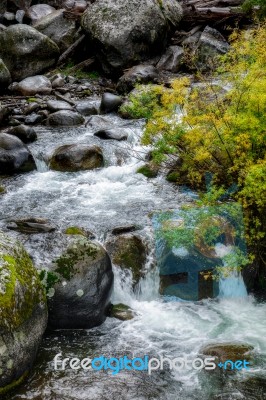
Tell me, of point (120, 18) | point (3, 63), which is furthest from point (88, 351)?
point (120, 18)

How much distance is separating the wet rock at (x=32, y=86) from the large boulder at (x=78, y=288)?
11.0 m

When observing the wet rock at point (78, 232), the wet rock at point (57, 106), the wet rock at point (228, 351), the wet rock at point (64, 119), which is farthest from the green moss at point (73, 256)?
the wet rock at point (57, 106)

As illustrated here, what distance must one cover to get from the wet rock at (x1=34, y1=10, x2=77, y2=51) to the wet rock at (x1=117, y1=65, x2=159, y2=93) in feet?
14.9

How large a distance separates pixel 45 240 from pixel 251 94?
4.28 meters

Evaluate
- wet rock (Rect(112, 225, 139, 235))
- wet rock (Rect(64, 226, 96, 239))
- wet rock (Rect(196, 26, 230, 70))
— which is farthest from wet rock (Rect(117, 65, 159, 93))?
wet rock (Rect(64, 226, 96, 239))

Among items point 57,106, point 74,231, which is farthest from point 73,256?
point 57,106

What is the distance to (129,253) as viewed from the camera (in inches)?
322

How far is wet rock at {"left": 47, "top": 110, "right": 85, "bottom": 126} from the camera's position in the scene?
14.6m

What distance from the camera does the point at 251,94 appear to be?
7.63 m

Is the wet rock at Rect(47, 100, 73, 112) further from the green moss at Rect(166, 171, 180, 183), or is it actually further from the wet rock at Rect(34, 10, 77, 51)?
the wet rock at Rect(34, 10, 77, 51)

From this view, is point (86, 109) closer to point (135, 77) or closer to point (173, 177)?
point (135, 77)

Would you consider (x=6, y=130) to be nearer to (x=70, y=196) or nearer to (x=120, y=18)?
(x=70, y=196)

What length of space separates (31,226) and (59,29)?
50.2ft

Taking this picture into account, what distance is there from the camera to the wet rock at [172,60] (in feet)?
62.8
